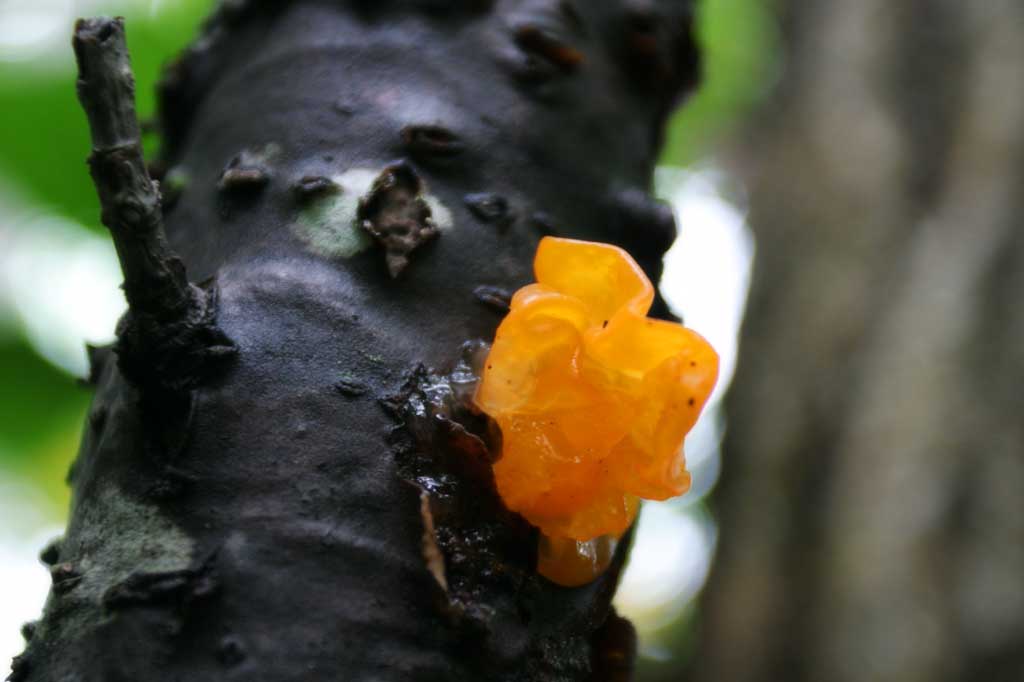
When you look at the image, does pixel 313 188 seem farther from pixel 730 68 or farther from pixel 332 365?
pixel 730 68

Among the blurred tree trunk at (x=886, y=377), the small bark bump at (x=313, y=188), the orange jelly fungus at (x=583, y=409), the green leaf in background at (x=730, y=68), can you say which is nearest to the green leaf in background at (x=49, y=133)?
the small bark bump at (x=313, y=188)

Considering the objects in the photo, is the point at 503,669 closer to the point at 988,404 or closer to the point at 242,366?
the point at 242,366

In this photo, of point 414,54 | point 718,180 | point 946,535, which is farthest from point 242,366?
point 718,180

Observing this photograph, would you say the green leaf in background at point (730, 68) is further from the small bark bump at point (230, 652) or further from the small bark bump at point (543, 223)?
the small bark bump at point (230, 652)

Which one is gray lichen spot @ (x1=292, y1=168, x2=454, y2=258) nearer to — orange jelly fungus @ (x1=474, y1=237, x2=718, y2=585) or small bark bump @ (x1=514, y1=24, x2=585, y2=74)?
orange jelly fungus @ (x1=474, y1=237, x2=718, y2=585)

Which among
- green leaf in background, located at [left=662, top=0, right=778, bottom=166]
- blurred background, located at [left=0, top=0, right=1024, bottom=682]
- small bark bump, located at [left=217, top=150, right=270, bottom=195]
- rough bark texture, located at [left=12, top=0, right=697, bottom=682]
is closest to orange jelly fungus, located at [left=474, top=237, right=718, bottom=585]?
rough bark texture, located at [left=12, top=0, right=697, bottom=682]

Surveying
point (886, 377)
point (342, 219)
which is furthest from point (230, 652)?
point (886, 377)
